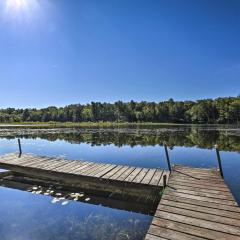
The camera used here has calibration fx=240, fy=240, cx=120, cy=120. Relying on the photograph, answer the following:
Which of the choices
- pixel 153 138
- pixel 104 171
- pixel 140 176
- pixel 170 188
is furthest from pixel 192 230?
pixel 153 138

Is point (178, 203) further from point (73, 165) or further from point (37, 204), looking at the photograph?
point (73, 165)

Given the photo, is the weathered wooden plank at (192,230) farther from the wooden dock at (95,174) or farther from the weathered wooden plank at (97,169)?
the weathered wooden plank at (97,169)

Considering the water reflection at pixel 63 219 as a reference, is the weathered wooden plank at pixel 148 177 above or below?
above

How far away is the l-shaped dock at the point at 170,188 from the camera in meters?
5.49

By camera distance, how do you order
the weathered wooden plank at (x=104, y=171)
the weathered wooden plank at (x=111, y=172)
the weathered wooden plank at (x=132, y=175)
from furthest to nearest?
the weathered wooden plank at (x=104, y=171) < the weathered wooden plank at (x=111, y=172) < the weathered wooden plank at (x=132, y=175)

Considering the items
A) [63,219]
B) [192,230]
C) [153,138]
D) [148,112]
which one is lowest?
[63,219]

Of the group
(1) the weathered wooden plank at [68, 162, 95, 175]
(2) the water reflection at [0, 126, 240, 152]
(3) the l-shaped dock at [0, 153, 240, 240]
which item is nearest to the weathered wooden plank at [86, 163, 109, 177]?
(3) the l-shaped dock at [0, 153, 240, 240]

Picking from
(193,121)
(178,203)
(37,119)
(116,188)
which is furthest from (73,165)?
(37,119)

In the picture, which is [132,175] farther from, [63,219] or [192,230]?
[192,230]

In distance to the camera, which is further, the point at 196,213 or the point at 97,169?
the point at 97,169

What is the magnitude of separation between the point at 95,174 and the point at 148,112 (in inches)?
4455

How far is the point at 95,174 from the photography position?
1120cm

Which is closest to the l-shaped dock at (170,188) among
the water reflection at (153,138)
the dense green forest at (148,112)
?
the water reflection at (153,138)

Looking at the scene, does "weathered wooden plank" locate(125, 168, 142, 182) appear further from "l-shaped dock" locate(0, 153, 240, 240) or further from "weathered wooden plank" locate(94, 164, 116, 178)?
"weathered wooden plank" locate(94, 164, 116, 178)
